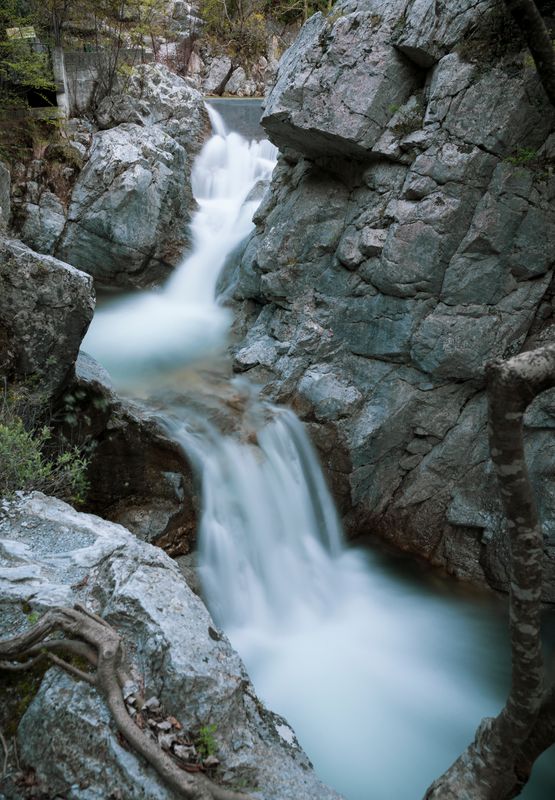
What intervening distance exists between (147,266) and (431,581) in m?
8.48

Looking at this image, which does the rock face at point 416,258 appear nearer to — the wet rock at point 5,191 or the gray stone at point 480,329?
the gray stone at point 480,329

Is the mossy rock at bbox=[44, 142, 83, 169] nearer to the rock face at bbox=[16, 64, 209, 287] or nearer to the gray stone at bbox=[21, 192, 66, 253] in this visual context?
the rock face at bbox=[16, 64, 209, 287]

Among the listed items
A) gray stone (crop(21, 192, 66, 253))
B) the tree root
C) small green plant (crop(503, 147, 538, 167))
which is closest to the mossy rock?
gray stone (crop(21, 192, 66, 253))

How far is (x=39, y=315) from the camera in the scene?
18.2ft

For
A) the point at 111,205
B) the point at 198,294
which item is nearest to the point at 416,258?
the point at 198,294

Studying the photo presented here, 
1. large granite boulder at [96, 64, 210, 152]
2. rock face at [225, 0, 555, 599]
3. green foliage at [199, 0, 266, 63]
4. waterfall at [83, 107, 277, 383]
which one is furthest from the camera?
green foliage at [199, 0, 266, 63]

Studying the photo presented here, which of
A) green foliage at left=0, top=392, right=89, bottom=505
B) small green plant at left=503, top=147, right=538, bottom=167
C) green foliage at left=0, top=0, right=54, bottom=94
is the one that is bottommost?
green foliage at left=0, top=392, right=89, bottom=505

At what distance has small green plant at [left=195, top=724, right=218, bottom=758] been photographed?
2742 mm

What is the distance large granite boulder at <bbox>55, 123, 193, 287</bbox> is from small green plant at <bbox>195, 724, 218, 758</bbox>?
10125mm

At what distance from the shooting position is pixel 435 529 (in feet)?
27.0

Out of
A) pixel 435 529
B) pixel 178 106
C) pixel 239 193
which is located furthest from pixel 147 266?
pixel 435 529

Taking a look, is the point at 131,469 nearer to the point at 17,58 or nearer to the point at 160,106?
the point at 17,58

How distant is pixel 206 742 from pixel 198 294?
9806 mm

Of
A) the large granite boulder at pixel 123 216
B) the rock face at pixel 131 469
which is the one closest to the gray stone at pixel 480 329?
the rock face at pixel 131 469
